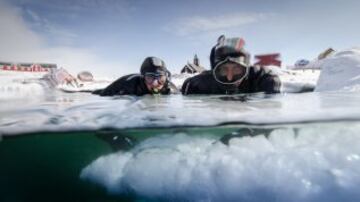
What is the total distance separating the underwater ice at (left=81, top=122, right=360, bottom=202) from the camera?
4199 mm

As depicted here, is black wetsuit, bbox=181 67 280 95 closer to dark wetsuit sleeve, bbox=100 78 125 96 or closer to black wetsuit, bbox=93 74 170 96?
black wetsuit, bbox=93 74 170 96

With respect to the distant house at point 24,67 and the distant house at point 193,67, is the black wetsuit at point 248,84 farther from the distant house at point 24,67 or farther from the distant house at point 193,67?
the distant house at point 193,67

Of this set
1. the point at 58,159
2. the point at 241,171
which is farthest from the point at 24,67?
the point at 241,171

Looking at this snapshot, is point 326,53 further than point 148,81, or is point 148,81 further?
point 326,53

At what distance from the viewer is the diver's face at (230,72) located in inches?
269

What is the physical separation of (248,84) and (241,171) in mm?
3441

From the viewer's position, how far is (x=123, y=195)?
4480 mm

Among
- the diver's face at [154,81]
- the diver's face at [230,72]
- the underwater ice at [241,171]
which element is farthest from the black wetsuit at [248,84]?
the underwater ice at [241,171]

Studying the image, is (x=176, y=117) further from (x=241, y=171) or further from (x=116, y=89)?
(x=116, y=89)

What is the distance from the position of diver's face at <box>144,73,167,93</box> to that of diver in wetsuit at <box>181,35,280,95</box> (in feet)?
2.47

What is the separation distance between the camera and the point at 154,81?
7.86 metres

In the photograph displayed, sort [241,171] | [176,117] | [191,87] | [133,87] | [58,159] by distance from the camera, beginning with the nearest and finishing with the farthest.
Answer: [241,171] → [176,117] → [58,159] → [191,87] → [133,87]

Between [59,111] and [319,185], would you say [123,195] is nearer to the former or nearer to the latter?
[59,111]

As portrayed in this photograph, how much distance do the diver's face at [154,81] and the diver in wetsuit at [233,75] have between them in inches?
29.6
